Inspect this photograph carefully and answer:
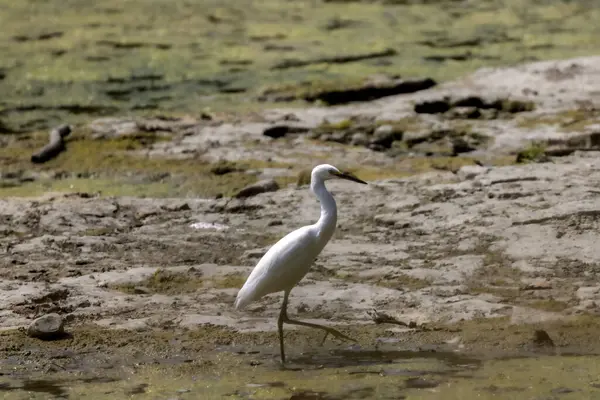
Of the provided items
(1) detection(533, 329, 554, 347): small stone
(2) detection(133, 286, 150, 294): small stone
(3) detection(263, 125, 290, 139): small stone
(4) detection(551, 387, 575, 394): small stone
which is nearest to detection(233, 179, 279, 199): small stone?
(2) detection(133, 286, 150, 294): small stone

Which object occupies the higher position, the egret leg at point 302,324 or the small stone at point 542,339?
the egret leg at point 302,324

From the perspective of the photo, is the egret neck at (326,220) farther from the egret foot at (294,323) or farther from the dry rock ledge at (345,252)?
the dry rock ledge at (345,252)

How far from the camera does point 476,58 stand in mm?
17203

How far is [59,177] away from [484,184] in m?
4.28

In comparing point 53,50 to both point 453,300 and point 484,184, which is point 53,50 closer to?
point 484,184

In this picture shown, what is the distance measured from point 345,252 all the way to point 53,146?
4.88m

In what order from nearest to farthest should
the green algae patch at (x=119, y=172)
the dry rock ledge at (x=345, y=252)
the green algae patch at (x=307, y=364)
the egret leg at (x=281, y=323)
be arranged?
the green algae patch at (x=307, y=364) → the egret leg at (x=281, y=323) → the dry rock ledge at (x=345, y=252) → the green algae patch at (x=119, y=172)

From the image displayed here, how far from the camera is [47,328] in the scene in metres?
6.68

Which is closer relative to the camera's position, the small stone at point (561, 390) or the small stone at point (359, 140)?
the small stone at point (561, 390)

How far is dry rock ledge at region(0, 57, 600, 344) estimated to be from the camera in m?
7.04

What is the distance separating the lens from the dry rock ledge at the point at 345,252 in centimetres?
704

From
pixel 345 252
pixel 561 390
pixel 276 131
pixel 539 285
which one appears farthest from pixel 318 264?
pixel 276 131

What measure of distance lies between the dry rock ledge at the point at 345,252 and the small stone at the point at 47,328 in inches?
8.2

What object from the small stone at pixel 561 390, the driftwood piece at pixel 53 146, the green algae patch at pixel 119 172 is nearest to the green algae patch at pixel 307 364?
the small stone at pixel 561 390
